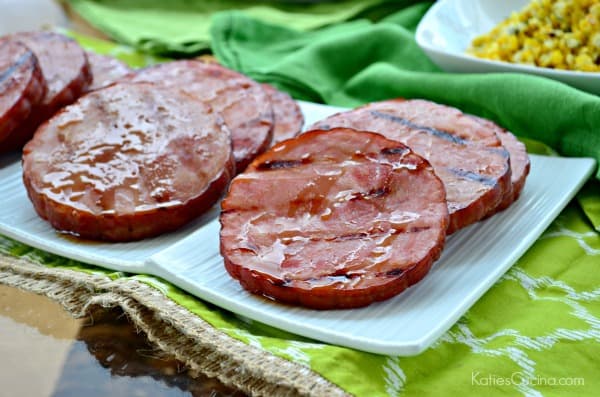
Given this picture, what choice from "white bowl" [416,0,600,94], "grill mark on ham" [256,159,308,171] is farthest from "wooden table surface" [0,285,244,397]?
"white bowl" [416,0,600,94]

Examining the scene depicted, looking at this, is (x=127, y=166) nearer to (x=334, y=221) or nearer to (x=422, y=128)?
(x=334, y=221)

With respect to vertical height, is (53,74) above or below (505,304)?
above

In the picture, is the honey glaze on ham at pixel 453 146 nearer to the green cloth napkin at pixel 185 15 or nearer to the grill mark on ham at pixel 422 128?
the grill mark on ham at pixel 422 128

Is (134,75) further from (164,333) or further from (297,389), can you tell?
(297,389)

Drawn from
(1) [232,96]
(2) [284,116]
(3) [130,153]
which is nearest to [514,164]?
(2) [284,116]

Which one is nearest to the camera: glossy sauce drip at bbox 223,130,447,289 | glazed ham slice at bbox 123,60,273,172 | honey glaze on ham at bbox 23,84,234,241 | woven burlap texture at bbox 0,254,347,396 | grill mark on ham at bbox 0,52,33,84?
woven burlap texture at bbox 0,254,347,396

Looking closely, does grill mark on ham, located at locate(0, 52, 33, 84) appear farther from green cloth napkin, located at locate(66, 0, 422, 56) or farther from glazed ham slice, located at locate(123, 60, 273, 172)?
green cloth napkin, located at locate(66, 0, 422, 56)
